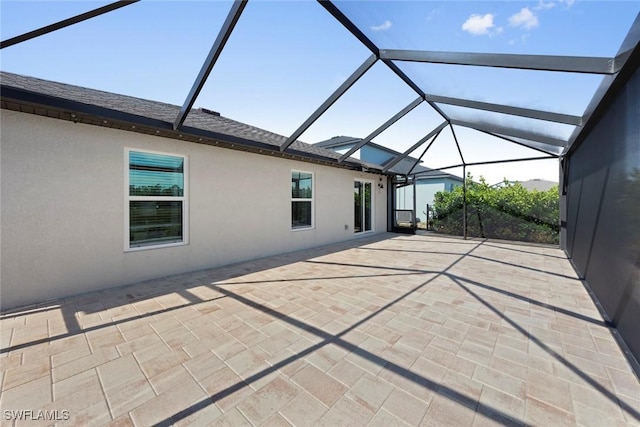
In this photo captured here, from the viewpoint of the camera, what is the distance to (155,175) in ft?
15.7

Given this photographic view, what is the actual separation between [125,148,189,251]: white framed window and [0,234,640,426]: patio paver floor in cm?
90

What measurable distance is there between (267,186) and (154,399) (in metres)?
5.02

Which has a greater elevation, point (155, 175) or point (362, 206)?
point (155, 175)

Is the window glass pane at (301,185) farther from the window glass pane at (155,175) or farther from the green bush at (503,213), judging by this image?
the green bush at (503,213)

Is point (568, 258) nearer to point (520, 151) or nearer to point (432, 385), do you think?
point (520, 151)

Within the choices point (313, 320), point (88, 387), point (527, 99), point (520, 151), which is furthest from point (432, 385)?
point (520, 151)

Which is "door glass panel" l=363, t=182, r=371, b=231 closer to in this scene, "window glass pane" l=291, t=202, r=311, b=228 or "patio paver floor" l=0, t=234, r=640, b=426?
"window glass pane" l=291, t=202, r=311, b=228

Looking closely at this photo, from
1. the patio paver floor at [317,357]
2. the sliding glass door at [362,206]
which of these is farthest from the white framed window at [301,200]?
the patio paver floor at [317,357]

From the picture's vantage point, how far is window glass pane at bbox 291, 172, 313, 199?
24.2 feet

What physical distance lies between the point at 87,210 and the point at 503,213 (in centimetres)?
1139

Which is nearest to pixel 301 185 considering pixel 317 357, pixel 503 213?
pixel 317 357

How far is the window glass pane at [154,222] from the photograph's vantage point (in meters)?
4.53

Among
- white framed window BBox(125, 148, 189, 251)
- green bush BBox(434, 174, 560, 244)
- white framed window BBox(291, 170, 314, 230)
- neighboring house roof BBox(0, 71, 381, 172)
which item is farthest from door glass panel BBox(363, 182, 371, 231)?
white framed window BBox(125, 148, 189, 251)

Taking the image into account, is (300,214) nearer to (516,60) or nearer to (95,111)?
(95,111)
